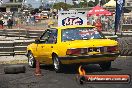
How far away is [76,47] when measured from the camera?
40.9ft

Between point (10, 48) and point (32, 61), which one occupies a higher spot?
point (32, 61)

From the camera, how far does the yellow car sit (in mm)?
12539

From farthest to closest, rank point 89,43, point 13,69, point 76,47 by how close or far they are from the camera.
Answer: point 13,69 < point 89,43 < point 76,47

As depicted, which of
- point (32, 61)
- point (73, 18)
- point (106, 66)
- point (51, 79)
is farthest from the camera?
point (73, 18)

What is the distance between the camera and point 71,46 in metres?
12.5

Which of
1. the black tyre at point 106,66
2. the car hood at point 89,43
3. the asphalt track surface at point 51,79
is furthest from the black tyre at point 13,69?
the black tyre at point 106,66

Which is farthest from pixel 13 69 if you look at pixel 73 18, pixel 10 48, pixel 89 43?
pixel 73 18

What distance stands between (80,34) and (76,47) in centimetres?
97

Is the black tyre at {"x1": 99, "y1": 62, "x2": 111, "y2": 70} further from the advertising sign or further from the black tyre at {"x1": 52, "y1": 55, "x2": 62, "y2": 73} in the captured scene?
the advertising sign

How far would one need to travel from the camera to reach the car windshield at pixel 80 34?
1320 cm

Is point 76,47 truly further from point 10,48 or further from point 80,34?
point 10,48

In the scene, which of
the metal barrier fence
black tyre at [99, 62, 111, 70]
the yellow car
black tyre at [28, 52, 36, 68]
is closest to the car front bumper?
the yellow car

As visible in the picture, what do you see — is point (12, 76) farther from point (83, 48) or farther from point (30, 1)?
point (30, 1)

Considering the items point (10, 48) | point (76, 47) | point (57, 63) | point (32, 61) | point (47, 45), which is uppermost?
point (76, 47)
